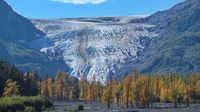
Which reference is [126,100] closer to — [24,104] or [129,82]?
[129,82]

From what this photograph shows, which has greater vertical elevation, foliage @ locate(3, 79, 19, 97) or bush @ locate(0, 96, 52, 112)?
foliage @ locate(3, 79, 19, 97)

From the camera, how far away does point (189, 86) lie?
19525 centimetres

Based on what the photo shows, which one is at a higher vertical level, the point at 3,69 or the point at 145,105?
the point at 3,69

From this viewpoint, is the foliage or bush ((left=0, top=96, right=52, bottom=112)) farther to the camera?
the foliage

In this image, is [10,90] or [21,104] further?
[10,90]

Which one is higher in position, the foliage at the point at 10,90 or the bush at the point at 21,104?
the foliage at the point at 10,90

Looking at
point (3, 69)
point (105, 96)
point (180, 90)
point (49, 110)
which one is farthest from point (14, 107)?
point (180, 90)

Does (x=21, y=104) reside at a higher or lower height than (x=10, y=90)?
lower

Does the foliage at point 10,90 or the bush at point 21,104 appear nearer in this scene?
the bush at point 21,104

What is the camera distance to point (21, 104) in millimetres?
119375

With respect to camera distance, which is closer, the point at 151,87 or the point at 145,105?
the point at 145,105

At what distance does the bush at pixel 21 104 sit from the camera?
110m

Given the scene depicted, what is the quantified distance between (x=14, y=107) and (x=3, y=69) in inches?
2028

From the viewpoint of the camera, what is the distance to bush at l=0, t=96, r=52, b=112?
362 feet
